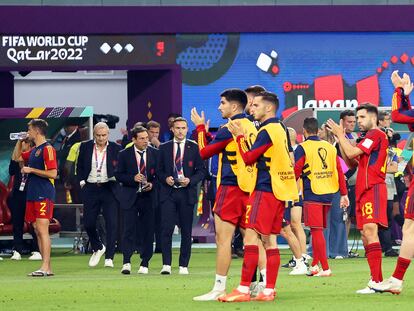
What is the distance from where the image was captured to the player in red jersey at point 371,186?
1527 cm

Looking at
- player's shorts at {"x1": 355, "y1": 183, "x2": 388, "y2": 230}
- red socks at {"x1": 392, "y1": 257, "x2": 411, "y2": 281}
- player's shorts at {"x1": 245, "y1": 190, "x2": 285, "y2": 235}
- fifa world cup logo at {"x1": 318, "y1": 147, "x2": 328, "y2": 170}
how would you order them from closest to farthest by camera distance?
1. player's shorts at {"x1": 245, "y1": 190, "x2": 285, "y2": 235}
2. red socks at {"x1": 392, "y1": 257, "x2": 411, "y2": 281}
3. player's shorts at {"x1": 355, "y1": 183, "x2": 388, "y2": 230}
4. fifa world cup logo at {"x1": 318, "y1": 147, "x2": 328, "y2": 170}

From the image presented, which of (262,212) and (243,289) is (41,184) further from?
(262,212)

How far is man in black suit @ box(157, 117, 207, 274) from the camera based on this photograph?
1970 centimetres

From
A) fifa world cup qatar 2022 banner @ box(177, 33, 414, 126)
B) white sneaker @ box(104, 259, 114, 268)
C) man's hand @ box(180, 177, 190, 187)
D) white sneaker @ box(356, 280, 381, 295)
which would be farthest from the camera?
fifa world cup qatar 2022 banner @ box(177, 33, 414, 126)

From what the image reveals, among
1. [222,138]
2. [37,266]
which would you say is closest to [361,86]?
[37,266]

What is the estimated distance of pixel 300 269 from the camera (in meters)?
19.5

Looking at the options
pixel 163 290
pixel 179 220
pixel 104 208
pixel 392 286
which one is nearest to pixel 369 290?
pixel 392 286

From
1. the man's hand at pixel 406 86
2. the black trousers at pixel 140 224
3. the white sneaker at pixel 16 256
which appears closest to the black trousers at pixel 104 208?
the black trousers at pixel 140 224

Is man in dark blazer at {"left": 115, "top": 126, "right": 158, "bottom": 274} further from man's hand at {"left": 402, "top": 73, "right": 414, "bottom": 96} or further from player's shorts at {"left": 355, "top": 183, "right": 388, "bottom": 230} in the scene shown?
man's hand at {"left": 402, "top": 73, "right": 414, "bottom": 96}

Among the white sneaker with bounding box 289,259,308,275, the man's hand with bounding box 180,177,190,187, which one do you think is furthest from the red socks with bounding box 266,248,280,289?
the man's hand with bounding box 180,177,190,187

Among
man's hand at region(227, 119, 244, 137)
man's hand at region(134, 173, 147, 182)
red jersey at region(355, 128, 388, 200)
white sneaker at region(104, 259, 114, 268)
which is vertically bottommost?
white sneaker at region(104, 259, 114, 268)

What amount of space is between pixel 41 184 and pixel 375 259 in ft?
18.4

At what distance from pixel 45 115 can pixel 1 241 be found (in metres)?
2.49

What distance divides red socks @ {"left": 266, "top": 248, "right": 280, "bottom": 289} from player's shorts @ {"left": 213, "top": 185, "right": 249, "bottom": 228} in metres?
0.58
